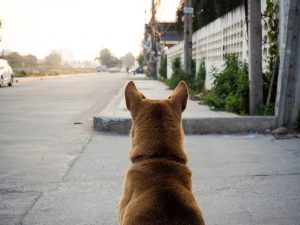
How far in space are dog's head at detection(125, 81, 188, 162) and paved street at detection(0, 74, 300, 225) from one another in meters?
1.10

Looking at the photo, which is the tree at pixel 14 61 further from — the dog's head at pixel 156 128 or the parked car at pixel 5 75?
the dog's head at pixel 156 128

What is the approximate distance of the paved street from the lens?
3703 millimetres

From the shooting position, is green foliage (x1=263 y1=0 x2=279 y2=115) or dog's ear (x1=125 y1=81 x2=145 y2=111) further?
green foliage (x1=263 y1=0 x2=279 y2=115)

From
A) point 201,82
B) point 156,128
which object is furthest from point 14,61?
point 156,128

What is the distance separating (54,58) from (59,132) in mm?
150349

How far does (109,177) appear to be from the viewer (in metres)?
4.82

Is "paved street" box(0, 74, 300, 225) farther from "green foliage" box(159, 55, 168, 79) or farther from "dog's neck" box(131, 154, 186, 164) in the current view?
"green foliage" box(159, 55, 168, 79)

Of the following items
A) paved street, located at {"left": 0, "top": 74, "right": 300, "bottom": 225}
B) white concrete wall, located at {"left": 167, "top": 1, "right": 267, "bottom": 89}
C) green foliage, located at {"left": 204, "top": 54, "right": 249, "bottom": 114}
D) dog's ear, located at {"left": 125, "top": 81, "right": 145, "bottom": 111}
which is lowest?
paved street, located at {"left": 0, "top": 74, "right": 300, "bottom": 225}

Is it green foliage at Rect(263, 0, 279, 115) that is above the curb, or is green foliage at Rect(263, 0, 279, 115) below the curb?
above

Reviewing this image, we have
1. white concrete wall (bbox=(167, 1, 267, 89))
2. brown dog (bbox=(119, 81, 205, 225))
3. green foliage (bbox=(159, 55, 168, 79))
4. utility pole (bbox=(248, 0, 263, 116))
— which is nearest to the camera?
brown dog (bbox=(119, 81, 205, 225))

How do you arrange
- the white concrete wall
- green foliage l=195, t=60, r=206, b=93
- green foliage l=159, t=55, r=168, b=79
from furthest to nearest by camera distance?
green foliage l=159, t=55, r=168, b=79 → green foliage l=195, t=60, r=206, b=93 → the white concrete wall

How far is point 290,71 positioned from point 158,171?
531 cm

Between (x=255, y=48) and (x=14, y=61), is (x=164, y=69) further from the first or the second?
(x=14, y=61)

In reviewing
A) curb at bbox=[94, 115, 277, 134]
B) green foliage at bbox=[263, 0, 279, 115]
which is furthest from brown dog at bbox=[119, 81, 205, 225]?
green foliage at bbox=[263, 0, 279, 115]
